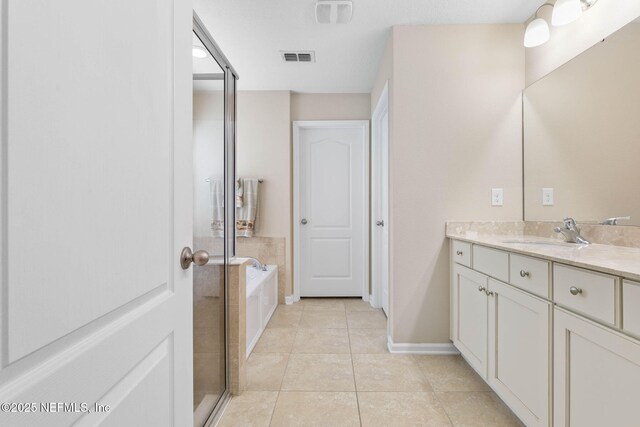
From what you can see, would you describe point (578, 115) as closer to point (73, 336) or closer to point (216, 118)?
point (216, 118)

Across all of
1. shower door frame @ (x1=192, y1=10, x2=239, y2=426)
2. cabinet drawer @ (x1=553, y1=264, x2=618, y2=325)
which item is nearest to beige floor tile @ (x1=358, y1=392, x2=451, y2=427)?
shower door frame @ (x1=192, y1=10, x2=239, y2=426)

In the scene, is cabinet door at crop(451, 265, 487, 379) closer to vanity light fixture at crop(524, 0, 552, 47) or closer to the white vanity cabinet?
the white vanity cabinet

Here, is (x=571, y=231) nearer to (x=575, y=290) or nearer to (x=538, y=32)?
(x=575, y=290)

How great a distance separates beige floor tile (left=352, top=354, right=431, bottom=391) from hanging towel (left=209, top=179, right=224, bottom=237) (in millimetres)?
1184

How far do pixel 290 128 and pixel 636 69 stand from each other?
9.31ft

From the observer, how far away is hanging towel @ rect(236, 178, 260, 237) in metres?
3.52

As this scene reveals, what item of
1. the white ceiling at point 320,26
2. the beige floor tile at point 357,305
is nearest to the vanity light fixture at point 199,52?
the white ceiling at point 320,26

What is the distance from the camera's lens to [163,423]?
2.40 feet

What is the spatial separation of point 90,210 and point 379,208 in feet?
10.3

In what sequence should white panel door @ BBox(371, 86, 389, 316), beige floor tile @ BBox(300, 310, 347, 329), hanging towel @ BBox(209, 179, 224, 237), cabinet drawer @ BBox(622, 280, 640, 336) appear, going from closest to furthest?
cabinet drawer @ BBox(622, 280, 640, 336) → hanging towel @ BBox(209, 179, 224, 237) → beige floor tile @ BBox(300, 310, 347, 329) → white panel door @ BBox(371, 86, 389, 316)

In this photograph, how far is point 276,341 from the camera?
8.42 ft

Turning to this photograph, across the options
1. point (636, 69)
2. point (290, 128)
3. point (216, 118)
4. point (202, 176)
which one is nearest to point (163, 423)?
point (202, 176)

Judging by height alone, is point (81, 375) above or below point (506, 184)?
below

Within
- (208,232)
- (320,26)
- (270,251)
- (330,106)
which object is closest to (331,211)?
(270,251)
